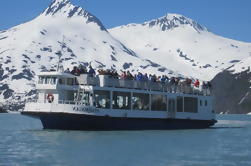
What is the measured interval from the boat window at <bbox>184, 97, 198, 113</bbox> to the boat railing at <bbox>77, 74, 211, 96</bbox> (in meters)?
0.98

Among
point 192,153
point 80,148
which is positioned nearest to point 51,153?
point 80,148

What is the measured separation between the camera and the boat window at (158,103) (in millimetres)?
59406

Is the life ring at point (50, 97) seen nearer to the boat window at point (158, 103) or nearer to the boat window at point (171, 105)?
the boat window at point (158, 103)

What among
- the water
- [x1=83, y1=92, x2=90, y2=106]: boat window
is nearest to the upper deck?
[x1=83, y1=92, x2=90, y2=106]: boat window

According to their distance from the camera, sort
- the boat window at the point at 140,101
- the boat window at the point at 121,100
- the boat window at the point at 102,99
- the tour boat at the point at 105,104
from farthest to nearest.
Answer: the boat window at the point at 140,101 → the boat window at the point at 121,100 → the boat window at the point at 102,99 → the tour boat at the point at 105,104

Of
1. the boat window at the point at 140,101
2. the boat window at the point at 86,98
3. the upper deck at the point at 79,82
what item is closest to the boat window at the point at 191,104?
the upper deck at the point at 79,82

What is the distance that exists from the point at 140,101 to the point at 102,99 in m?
5.38

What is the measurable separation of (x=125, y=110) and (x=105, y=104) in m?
2.41

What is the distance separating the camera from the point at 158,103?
5994cm

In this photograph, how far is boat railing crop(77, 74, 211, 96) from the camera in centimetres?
5350

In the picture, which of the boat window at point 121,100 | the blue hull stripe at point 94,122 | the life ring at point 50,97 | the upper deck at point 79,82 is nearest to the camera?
the blue hull stripe at point 94,122

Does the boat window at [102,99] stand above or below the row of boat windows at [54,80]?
below

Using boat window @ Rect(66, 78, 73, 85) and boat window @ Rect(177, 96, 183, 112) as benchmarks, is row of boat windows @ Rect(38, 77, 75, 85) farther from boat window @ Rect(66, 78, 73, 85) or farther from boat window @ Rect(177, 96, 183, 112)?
boat window @ Rect(177, 96, 183, 112)

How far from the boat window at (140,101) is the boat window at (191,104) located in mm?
6345
